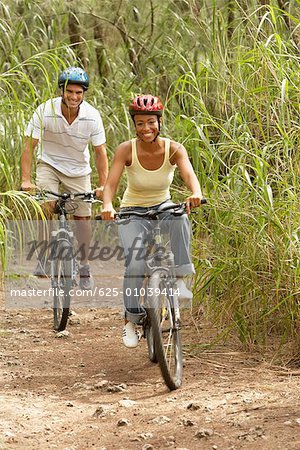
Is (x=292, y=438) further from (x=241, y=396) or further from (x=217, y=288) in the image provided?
(x=217, y=288)

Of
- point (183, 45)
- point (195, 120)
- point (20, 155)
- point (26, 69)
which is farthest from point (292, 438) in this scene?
point (26, 69)

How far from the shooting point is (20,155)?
22.3ft

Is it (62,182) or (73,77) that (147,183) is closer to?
(73,77)

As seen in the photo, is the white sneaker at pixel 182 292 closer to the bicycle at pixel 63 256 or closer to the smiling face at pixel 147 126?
the smiling face at pixel 147 126

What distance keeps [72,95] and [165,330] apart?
211cm

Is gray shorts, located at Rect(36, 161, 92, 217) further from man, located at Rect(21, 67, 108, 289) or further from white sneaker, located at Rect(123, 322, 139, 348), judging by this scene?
white sneaker, located at Rect(123, 322, 139, 348)

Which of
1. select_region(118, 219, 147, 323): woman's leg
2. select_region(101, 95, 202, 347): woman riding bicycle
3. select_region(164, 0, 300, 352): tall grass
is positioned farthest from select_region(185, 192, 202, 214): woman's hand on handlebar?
select_region(164, 0, 300, 352): tall grass

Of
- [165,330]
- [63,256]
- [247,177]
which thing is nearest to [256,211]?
[247,177]

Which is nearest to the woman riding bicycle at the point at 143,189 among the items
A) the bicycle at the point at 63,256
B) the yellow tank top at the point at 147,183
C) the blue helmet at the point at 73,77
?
the yellow tank top at the point at 147,183

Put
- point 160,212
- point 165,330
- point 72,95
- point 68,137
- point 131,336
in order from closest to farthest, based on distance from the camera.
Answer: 1. point 160,212
2. point 165,330
3. point 131,336
4. point 72,95
5. point 68,137

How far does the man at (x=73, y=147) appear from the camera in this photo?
6.69 m

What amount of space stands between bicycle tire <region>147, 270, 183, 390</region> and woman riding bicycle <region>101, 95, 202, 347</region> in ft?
0.44

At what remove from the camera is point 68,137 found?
696 centimetres

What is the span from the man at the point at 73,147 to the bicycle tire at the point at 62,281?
0.32 meters
